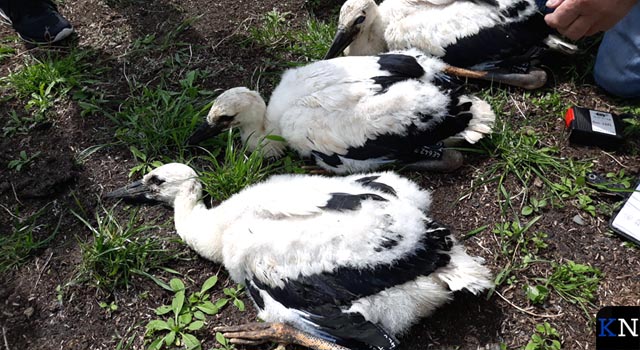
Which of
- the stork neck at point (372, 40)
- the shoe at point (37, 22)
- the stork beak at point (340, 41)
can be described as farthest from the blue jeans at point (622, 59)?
the shoe at point (37, 22)

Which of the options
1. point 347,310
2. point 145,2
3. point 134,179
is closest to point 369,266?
point 347,310

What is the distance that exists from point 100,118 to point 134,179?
705mm

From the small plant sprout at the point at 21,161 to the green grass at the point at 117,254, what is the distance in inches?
30.8

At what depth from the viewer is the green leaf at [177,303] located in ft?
9.41

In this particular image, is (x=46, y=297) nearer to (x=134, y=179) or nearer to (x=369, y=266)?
(x=134, y=179)

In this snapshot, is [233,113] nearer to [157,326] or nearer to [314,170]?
[314,170]

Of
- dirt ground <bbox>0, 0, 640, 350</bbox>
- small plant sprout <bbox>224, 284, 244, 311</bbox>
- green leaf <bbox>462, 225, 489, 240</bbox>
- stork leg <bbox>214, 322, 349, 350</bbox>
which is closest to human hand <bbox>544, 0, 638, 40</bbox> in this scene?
dirt ground <bbox>0, 0, 640, 350</bbox>

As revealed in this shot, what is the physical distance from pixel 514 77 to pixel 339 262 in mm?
2118

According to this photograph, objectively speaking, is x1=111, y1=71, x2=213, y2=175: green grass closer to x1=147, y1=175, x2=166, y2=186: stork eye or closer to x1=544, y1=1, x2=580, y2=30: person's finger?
x1=147, y1=175, x2=166, y2=186: stork eye

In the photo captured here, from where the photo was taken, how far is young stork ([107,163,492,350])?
252 centimetres

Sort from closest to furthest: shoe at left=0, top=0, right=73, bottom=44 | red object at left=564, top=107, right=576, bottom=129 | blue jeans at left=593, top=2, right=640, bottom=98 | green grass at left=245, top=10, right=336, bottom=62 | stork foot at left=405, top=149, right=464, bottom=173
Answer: stork foot at left=405, top=149, right=464, bottom=173, red object at left=564, top=107, right=576, bottom=129, blue jeans at left=593, top=2, right=640, bottom=98, green grass at left=245, top=10, right=336, bottom=62, shoe at left=0, top=0, right=73, bottom=44

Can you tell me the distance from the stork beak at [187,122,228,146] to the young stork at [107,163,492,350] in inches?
31.4

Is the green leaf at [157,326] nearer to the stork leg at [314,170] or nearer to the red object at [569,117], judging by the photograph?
the stork leg at [314,170]

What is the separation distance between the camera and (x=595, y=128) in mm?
3369
